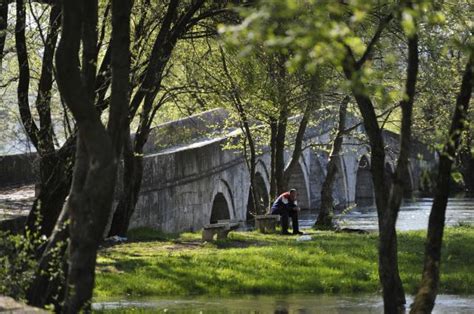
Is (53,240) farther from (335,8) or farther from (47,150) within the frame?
(47,150)

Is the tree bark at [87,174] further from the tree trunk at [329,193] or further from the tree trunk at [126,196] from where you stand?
the tree trunk at [329,193]

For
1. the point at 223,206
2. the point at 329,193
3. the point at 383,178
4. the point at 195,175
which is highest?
the point at 195,175

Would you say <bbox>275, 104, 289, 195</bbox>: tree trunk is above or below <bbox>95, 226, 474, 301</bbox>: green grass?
above

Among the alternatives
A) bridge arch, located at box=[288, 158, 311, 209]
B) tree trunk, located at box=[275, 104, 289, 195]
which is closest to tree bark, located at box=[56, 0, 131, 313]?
tree trunk, located at box=[275, 104, 289, 195]

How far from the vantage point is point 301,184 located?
52.8m

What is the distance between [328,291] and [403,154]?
743 centimetres

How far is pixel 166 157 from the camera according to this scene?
89.9 feet

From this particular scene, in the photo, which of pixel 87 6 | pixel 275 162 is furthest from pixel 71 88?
pixel 275 162

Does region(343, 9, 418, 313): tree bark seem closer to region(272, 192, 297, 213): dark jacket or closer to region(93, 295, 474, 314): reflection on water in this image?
region(93, 295, 474, 314): reflection on water

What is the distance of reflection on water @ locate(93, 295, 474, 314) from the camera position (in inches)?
510

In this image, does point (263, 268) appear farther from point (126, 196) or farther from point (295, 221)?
point (295, 221)

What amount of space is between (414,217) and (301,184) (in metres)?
14.3

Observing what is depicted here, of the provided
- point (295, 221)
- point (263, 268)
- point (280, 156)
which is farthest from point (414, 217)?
point (263, 268)

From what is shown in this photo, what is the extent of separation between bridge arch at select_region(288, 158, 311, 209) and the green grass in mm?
31500
